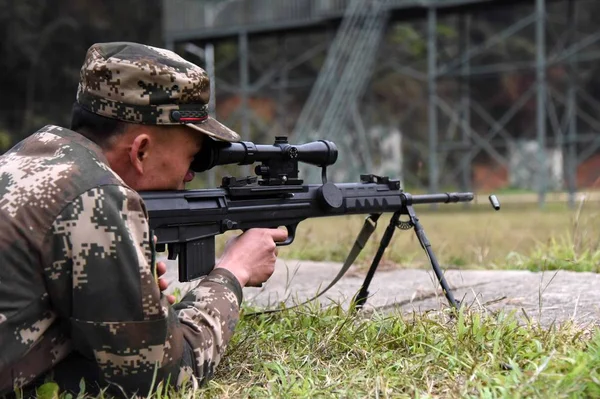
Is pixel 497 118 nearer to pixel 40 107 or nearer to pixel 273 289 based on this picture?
pixel 40 107

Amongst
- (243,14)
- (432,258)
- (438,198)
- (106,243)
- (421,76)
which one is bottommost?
(432,258)

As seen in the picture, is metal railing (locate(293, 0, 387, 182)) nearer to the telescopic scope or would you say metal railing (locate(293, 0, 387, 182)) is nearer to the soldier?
the telescopic scope

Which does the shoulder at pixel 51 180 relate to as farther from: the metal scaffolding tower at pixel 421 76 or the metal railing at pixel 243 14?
the metal railing at pixel 243 14

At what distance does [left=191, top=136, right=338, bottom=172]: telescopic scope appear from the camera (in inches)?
108

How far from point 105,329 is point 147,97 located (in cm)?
68

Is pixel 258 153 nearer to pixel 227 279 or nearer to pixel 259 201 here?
pixel 259 201

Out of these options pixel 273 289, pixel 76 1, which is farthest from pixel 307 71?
pixel 273 289

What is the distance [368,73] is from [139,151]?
13565 mm

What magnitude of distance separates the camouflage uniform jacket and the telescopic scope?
0.51 m

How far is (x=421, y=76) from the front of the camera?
17.7 meters

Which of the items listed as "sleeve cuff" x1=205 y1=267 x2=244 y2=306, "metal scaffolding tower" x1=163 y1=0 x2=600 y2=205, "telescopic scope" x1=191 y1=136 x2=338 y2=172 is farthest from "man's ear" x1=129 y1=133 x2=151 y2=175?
"metal scaffolding tower" x1=163 y1=0 x2=600 y2=205

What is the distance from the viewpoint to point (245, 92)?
16.8 meters

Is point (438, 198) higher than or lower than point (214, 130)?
lower

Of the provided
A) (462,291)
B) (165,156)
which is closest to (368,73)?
(462,291)
